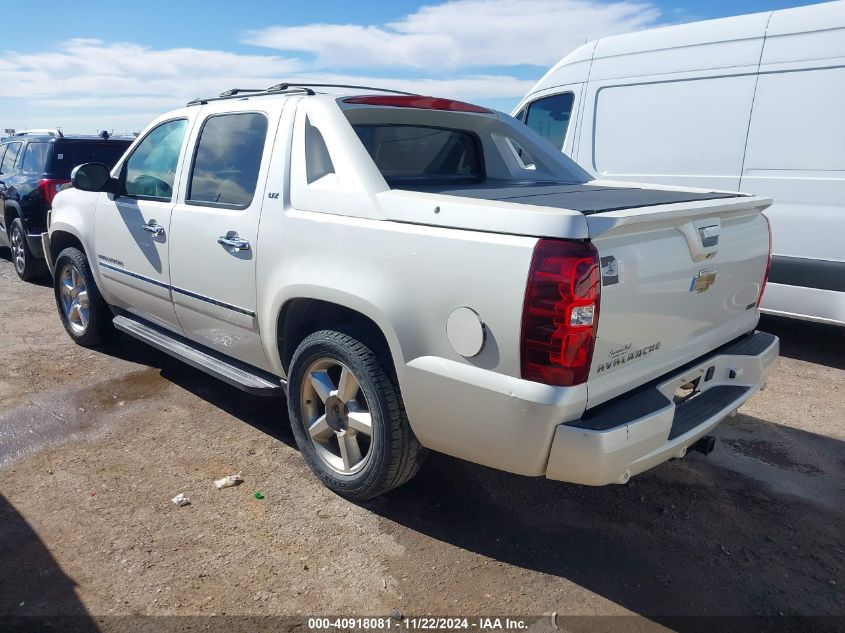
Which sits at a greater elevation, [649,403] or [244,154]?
[244,154]

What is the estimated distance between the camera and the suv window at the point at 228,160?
3449 millimetres

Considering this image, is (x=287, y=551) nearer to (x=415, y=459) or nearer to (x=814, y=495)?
(x=415, y=459)

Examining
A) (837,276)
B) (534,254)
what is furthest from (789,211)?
(534,254)

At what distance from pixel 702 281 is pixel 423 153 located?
1701 millimetres

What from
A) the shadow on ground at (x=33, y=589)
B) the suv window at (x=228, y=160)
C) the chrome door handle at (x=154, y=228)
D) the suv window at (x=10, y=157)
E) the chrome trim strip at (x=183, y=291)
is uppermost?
the suv window at (x=228, y=160)

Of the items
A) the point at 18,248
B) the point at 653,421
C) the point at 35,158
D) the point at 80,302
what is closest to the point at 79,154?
the point at 35,158

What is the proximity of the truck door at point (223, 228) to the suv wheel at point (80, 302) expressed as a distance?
1.49 metres

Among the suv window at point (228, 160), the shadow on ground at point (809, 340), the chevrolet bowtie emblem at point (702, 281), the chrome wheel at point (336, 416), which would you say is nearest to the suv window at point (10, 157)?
the suv window at point (228, 160)

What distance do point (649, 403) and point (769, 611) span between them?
905 mm

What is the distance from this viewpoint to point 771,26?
5270 millimetres

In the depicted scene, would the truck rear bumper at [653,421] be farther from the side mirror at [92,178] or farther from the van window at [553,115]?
the van window at [553,115]

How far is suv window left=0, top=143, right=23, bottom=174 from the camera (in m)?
8.56

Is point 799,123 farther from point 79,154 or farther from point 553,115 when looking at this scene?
point 79,154

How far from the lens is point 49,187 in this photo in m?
7.65
